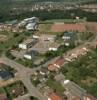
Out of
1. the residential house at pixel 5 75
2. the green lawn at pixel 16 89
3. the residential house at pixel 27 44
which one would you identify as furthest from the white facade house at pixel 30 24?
the green lawn at pixel 16 89

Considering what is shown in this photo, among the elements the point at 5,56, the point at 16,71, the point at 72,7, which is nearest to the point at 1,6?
the point at 72,7

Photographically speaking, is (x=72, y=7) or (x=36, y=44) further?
(x=72, y=7)

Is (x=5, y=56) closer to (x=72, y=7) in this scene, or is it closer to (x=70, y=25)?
(x=70, y=25)

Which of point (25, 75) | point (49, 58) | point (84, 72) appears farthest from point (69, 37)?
point (25, 75)

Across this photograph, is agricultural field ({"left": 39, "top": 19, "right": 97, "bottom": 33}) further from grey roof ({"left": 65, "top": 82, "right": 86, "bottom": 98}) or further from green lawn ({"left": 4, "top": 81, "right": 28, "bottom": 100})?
grey roof ({"left": 65, "top": 82, "right": 86, "bottom": 98})

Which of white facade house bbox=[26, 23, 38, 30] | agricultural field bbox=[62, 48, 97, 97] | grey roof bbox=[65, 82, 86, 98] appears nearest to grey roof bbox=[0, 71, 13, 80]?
agricultural field bbox=[62, 48, 97, 97]

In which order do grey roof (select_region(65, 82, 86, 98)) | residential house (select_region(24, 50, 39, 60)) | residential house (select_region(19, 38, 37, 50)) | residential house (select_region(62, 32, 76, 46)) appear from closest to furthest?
1. grey roof (select_region(65, 82, 86, 98))
2. residential house (select_region(24, 50, 39, 60))
3. residential house (select_region(19, 38, 37, 50))
4. residential house (select_region(62, 32, 76, 46))

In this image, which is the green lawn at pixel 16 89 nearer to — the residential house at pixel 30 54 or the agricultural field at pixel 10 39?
the residential house at pixel 30 54

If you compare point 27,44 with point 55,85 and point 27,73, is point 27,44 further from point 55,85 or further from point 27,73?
point 55,85
